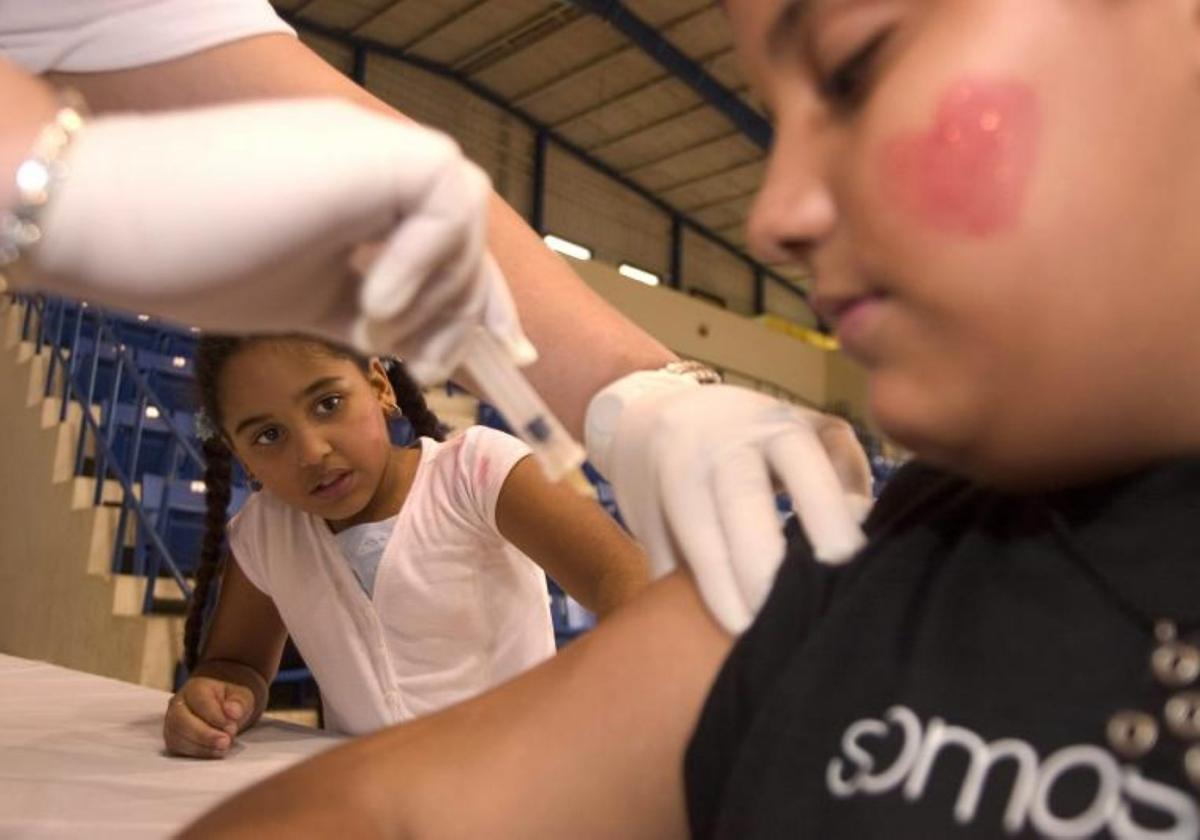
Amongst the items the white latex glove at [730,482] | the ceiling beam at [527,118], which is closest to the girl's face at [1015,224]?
the white latex glove at [730,482]

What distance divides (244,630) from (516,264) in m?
0.85

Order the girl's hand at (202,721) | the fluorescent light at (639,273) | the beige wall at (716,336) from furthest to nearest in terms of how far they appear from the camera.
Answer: the fluorescent light at (639,273) < the beige wall at (716,336) < the girl's hand at (202,721)

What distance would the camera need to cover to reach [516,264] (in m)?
0.92

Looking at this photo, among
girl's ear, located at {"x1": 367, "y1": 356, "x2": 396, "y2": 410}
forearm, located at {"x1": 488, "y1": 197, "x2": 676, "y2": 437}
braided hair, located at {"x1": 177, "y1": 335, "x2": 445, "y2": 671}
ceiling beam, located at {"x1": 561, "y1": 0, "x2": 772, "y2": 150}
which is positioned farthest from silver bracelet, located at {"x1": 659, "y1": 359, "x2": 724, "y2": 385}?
ceiling beam, located at {"x1": 561, "y1": 0, "x2": 772, "y2": 150}

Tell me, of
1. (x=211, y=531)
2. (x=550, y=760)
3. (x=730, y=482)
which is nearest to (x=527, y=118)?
(x=211, y=531)

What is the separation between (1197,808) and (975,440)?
0.15 m

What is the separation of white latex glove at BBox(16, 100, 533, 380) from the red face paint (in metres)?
0.19

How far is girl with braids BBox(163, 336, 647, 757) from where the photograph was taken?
1.39 meters

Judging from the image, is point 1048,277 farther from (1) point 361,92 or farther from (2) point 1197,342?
A: (1) point 361,92

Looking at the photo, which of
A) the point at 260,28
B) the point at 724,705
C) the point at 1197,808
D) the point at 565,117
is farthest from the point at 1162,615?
the point at 565,117

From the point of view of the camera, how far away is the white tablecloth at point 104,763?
0.80 meters

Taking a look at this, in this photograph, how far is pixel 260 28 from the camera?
36.0 inches

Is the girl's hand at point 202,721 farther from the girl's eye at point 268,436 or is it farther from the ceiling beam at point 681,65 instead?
the ceiling beam at point 681,65

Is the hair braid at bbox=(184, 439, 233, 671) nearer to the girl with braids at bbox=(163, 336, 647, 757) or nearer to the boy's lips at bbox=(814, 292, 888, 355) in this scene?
the girl with braids at bbox=(163, 336, 647, 757)
